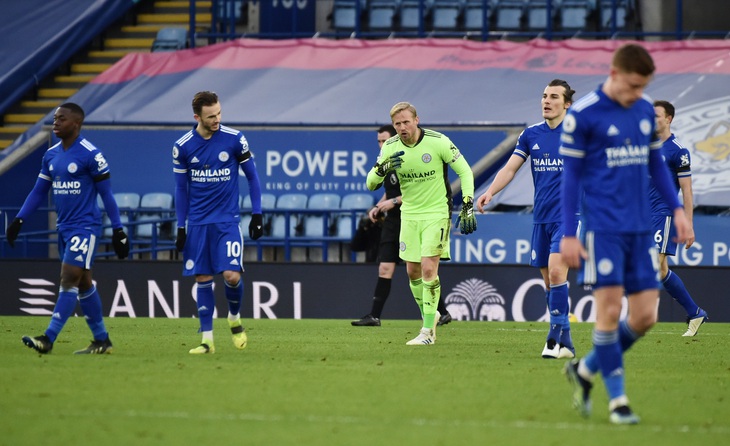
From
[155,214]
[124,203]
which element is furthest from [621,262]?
[124,203]

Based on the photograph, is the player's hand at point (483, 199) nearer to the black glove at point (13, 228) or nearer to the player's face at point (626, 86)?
the player's face at point (626, 86)

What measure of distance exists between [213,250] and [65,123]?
1609 millimetres

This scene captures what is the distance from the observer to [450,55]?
903 inches

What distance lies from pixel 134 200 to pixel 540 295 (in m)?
7.36

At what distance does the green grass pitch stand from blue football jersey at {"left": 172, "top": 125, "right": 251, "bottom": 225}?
47.6 inches

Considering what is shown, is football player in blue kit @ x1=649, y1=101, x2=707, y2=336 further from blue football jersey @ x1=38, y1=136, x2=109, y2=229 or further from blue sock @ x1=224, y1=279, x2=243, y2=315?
blue football jersey @ x1=38, y1=136, x2=109, y2=229

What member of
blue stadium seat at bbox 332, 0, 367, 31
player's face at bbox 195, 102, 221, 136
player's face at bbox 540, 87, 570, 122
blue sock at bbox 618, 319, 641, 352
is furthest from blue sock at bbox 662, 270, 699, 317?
blue stadium seat at bbox 332, 0, 367, 31

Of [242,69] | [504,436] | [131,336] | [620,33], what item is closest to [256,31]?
[242,69]

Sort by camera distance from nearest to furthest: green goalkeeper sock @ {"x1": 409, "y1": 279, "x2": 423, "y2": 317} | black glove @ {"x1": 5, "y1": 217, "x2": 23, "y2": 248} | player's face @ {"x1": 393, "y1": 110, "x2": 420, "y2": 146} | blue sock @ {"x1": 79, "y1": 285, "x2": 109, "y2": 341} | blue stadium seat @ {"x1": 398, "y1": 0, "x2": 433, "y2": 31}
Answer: blue sock @ {"x1": 79, "y1": 285, "x2": 109, "y2": 341}, black glove @ {"x1": 5, "y1": 217, "x2": 23, "y2": 248}, player's face @ {"x1": 393, "y1": 110, "x2": 420, "y2": 146}, green goalkeeper sock @ {"x1": 409, "y1": 279, "x2": 423, "y2": 317}, blue stadium seat @ {"x1": 398, "y1": 0, "x2": 433, "y2": 31}

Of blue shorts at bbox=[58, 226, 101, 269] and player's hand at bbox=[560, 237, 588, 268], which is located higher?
player's hand at bbox=[560, 237, 588, 268]

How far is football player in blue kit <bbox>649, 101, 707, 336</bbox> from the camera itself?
40.4 feet

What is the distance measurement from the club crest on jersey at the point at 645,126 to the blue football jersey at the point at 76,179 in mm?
4946

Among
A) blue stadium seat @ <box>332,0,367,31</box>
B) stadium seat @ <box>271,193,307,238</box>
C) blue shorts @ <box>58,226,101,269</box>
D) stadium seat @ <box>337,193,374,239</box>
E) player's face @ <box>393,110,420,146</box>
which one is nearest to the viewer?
blue shorts @ <box>58,226,101,269</box>

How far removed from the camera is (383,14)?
26125 millimetres
